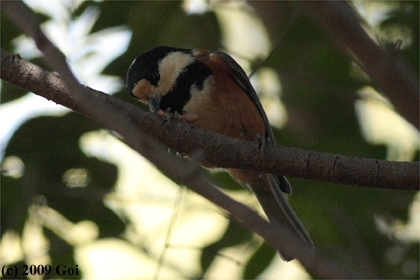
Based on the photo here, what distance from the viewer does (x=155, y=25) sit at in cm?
358

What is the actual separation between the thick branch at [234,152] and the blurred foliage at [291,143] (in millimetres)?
717

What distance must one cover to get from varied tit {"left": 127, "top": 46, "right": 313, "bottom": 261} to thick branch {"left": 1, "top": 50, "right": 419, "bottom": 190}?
0.71 m

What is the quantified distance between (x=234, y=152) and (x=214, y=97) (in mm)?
892

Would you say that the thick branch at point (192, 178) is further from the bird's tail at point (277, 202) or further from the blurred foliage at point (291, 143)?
the bird's tail at point (277, 202)

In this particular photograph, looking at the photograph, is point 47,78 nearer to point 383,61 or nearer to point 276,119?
point 383,61

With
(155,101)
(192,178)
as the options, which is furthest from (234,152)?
(192,178)

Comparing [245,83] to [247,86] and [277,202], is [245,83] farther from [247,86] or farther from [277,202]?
[277,202]

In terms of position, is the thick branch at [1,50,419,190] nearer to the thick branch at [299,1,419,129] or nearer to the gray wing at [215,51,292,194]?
the thick branch at [299,1,419,129]

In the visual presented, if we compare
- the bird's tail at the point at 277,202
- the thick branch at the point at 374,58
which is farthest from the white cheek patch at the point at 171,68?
the thick branch at the point at 374,58

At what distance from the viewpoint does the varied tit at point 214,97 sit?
3455 millimetres

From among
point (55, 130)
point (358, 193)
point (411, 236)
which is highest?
point (55, 130)

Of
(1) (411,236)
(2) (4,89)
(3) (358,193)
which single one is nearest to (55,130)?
(2) (4,89)

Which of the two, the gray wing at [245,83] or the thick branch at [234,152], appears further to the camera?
the gray wing at [245,83]

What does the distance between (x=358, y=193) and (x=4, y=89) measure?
1792 mm
